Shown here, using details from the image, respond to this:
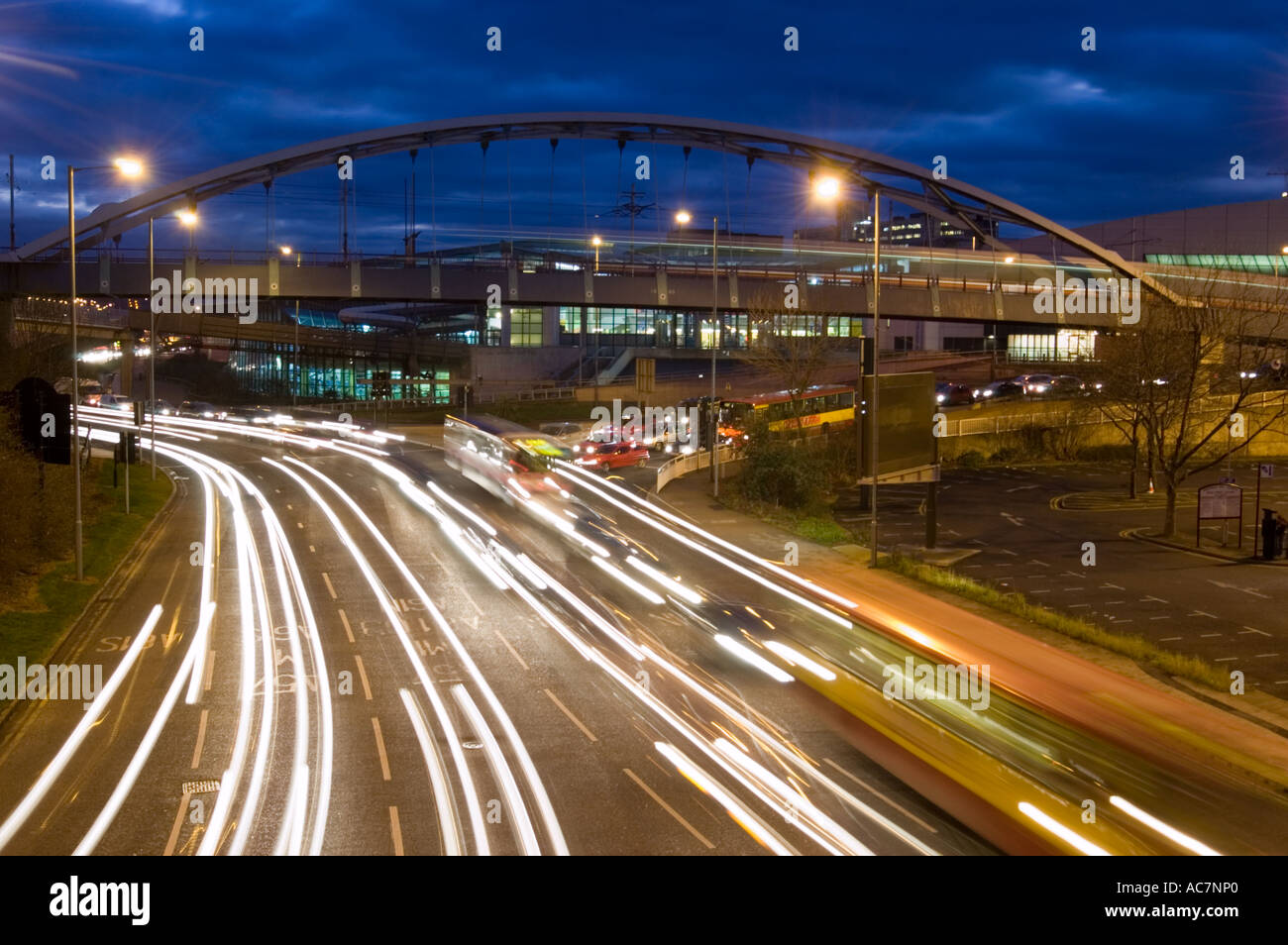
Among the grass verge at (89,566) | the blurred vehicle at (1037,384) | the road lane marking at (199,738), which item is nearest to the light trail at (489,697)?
the road lane marking at (199,738)

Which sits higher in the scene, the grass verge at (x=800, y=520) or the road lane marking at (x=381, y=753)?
the grass verge at (x=800, y=520)

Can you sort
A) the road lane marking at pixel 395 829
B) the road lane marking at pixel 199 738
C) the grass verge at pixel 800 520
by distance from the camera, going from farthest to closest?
the grass verge at pixel 800 520 → the road lane marking at pixel 199 738 → the road lane marking at pixel 395 829

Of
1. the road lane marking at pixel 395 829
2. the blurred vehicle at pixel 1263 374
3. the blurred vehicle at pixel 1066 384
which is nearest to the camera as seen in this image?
the road lane marking at pixel 395 829

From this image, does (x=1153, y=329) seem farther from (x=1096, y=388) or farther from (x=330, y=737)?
(x=330, y=737)

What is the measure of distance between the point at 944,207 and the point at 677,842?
58.3 m

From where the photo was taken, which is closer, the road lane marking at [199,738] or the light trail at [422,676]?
the light trail at [422,676]

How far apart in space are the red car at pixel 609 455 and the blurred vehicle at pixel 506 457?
5.31ft

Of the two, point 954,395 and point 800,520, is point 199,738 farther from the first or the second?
point 954,395

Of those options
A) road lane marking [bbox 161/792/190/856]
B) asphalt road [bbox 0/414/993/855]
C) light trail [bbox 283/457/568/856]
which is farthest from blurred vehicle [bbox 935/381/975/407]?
road lane marking [bbox 161/792/190/856]

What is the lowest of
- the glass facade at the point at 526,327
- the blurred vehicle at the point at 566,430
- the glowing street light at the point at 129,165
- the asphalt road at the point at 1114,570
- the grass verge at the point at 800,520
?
the asphalt road at the point at 1114,570

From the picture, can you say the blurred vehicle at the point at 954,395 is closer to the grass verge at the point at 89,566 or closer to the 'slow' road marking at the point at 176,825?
the grass verge at the point at 89,566

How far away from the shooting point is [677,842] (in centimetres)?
1180

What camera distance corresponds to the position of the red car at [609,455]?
5016 cm

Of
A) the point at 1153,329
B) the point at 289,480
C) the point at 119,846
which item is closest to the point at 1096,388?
the point at 1153,329
